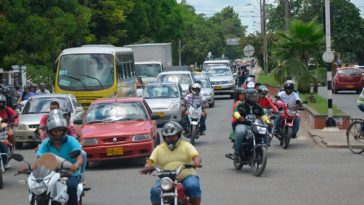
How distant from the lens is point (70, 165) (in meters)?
9.58

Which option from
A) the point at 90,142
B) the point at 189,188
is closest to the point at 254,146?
the point at 90,142

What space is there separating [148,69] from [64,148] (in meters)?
36.0

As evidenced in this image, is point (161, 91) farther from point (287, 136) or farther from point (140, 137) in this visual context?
point (140, 137)

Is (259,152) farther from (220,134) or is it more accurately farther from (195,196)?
(220,134)

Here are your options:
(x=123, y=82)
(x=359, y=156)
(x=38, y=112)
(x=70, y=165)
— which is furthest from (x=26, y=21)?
(x=70, y=165)

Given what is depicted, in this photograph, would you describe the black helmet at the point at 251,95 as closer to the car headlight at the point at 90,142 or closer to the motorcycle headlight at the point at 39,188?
the car headlight at the point at 90,142

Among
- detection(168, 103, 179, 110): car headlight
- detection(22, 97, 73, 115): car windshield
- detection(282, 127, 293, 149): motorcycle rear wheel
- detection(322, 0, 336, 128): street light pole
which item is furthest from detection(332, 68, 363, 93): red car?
detection(282, 127, 293, 149): motorcycle rear wheel

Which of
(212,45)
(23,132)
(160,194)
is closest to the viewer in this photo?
(160,194)

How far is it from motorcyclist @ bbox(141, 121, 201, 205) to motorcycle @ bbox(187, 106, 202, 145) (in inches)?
460

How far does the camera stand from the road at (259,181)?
13.4 meters

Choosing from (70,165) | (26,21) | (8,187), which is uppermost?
(26,21)

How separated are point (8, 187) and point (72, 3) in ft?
79.4

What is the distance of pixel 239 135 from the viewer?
16172 millimetres

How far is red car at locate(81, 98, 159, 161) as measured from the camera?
17.6 meters
